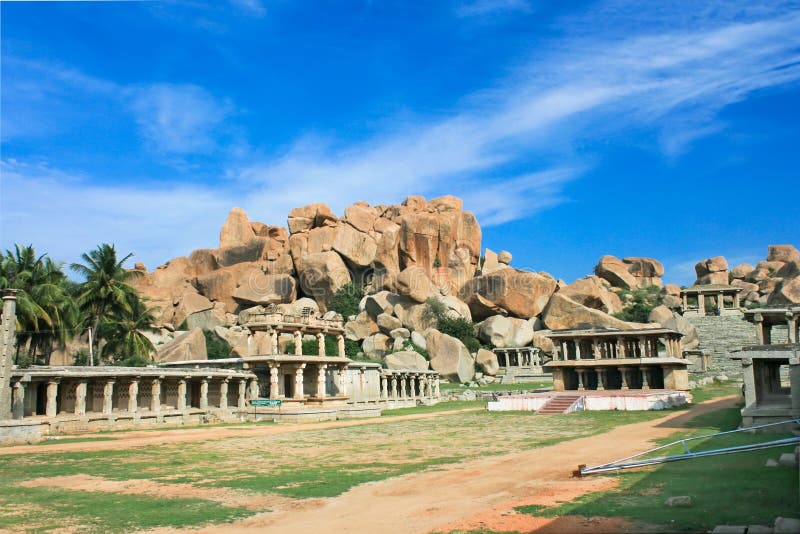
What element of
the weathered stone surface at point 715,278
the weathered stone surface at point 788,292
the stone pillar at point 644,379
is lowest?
the stone pillar at point 644,379

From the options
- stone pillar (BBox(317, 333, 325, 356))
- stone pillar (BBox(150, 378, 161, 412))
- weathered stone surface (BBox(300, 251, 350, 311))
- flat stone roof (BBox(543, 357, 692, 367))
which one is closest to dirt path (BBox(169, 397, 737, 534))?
stone pillar (BBox(150, 378, 161, 412))

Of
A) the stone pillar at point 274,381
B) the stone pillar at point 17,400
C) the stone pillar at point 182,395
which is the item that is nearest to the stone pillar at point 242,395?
the stone pillar at point 274,381

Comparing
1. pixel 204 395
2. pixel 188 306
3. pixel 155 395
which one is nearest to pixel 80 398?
pixel 155 395

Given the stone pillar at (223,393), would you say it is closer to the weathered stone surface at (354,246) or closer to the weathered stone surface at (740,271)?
the weathered stone surface at (354,246)

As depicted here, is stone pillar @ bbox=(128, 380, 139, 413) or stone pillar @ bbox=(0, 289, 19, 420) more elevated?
stone pillar @ bbox=(0, 289, 19, 420)

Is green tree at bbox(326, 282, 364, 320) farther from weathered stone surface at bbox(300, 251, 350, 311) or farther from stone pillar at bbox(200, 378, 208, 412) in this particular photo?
stone pillar at bbox(200, 378, 208, 412)

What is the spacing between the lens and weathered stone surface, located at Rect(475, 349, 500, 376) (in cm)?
7131

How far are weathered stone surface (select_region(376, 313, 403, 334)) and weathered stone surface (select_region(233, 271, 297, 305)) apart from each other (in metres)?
16.1

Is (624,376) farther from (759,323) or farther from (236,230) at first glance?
(236,230)

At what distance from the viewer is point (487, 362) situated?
7156cm

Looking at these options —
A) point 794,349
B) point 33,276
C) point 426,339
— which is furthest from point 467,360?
point 794,349

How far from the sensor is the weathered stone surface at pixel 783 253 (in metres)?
107

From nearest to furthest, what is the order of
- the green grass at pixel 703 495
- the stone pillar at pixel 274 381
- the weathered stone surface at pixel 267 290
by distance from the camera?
the green grass at pixel 703 495, the stone pillar at pixel 274 381, the weathered stone surface at pixel 267 290

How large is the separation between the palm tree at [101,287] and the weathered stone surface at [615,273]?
8255cm
